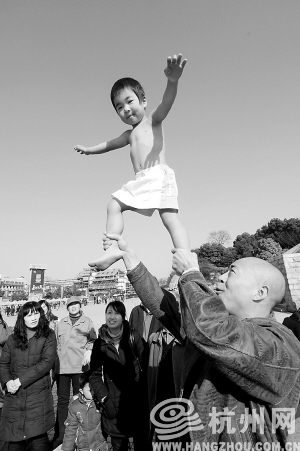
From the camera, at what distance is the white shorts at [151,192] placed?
6.91 feet

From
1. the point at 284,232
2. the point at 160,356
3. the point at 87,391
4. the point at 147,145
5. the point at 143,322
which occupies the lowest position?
the point at 87,391

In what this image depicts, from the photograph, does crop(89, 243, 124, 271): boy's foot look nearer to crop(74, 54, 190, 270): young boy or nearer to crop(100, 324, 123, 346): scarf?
crop(74, 54, 190, 270): young boy

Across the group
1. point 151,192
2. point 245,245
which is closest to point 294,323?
point 151,192

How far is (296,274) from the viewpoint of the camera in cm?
1435

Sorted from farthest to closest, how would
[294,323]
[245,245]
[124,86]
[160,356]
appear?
[245,245]
[294,323]
[160,356]
[124,86]

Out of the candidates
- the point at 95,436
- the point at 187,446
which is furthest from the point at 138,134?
the point at 95,436

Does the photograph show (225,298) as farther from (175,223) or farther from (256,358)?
(175,223)

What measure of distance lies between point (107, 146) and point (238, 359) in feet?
6.87

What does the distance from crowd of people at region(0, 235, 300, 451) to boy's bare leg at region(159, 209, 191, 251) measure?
330 mm

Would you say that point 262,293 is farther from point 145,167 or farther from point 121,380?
point 121,380

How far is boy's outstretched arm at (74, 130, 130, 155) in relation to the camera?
103 inches

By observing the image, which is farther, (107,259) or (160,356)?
(160,356)

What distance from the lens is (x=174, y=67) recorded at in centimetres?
202

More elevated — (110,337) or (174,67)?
(174,67)
